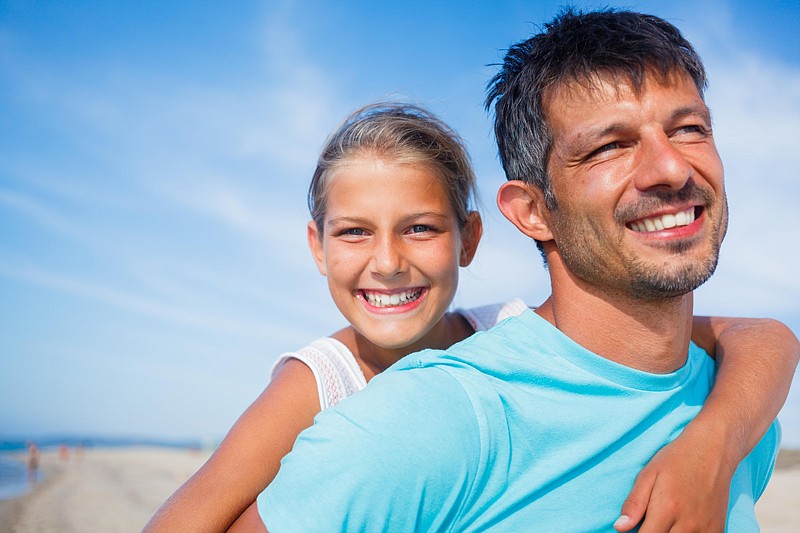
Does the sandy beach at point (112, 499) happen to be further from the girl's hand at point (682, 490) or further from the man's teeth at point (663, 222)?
the man's teeth at point (663, 222)

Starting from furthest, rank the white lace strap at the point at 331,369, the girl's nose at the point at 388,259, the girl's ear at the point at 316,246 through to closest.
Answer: the girl's ear at the point at 316,246 → the girl's nose at the point at 388,259 → the white lace strap at the point at 331,369

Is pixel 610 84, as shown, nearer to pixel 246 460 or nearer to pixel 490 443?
pixel 490 443

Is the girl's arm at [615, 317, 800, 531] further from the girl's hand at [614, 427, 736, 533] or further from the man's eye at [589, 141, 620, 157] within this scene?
the man's eye at [589, 141, 620, 157]

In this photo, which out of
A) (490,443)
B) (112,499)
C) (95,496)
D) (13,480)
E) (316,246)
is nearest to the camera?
(490,443)

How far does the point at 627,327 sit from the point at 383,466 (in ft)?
3.49

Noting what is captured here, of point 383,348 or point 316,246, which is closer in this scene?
point 383,348

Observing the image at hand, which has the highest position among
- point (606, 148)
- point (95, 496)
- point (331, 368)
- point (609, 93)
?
Result: point (609, 93)

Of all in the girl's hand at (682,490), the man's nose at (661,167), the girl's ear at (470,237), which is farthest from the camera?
the girl's ear at (470,237)

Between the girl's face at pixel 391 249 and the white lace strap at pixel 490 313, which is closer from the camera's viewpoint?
the girl's face at pixel 391 249

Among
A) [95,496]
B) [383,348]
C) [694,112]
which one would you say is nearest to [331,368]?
[383,348]

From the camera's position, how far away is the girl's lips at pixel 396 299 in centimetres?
372

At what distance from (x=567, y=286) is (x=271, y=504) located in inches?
50.2

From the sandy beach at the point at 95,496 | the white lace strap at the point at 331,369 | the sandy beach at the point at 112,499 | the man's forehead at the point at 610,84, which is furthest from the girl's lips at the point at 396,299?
the sandy beach at the point at 95,496

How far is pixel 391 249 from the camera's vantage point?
3566mm
